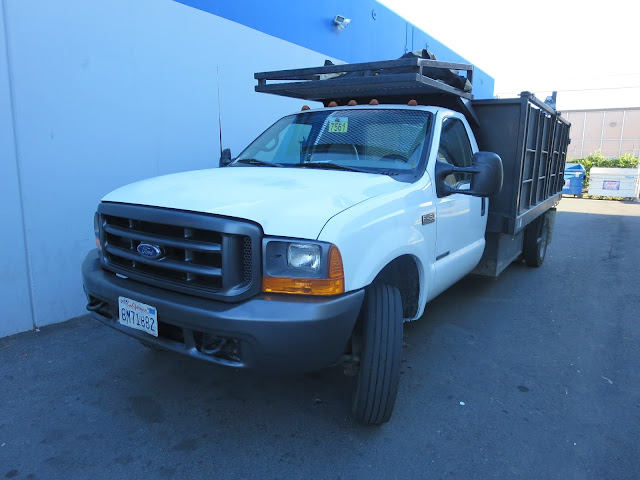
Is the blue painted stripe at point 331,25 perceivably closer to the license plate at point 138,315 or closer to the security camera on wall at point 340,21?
the security camera on wall at point 340,21

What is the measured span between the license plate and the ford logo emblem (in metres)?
0.26

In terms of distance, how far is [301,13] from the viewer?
760cm

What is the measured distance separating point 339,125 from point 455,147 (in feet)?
3.34

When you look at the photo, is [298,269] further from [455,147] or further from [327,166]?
[455,147]

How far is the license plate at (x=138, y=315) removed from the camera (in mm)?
2447

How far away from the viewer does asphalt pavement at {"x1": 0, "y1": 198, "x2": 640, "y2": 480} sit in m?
2.48

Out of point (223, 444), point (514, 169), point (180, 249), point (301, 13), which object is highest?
point (301, 13)

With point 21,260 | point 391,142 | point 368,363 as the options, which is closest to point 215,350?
point 368,363

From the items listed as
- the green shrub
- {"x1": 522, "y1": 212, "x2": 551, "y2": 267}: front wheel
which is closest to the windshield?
{"x1": 522, "y1": 212, "x2": 551, "y2": 267}: front wheel

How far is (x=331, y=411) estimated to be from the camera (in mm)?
2973

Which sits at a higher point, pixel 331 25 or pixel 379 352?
pixel 331 25

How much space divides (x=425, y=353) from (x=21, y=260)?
3.66m

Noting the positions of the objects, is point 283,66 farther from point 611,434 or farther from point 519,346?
point 611,434

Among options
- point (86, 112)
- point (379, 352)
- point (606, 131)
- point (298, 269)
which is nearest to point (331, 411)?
point (379, 352)
